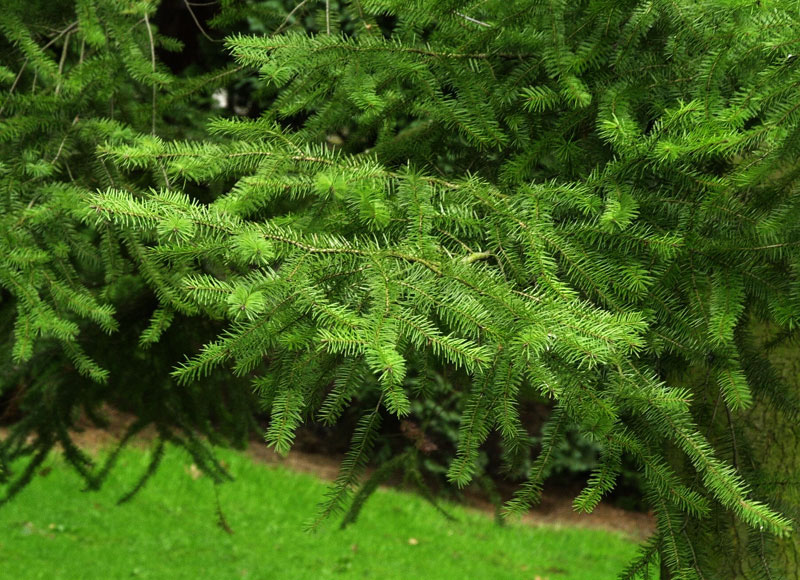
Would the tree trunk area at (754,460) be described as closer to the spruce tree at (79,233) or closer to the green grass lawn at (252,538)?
the spruce tree at (79,233)

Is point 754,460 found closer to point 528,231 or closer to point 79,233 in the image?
point 528,231

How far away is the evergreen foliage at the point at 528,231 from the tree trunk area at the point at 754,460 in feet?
0.20

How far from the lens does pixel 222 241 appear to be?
5.10ft

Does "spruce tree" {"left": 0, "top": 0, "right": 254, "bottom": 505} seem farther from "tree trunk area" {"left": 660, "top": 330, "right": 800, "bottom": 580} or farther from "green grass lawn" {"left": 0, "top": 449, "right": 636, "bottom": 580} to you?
"green grass lawn" {"left": 0, "top": 449, "right": 636, "bottom": 580}

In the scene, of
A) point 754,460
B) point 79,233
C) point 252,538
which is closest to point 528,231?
point 754,460

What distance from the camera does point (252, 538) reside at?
6.89m

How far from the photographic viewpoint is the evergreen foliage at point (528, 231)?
153 cm

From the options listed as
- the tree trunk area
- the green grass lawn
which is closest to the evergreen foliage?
the tree trunk area

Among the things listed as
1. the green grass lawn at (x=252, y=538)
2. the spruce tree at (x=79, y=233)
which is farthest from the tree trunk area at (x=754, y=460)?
the green grass lawn at (x=252, y=538)

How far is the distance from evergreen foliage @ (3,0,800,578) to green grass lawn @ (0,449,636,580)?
14.7 feet

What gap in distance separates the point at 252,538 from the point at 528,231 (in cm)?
583

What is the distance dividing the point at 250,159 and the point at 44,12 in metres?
1.81

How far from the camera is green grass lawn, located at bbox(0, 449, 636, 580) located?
622cm

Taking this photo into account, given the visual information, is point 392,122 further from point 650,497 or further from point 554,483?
point 554,483
